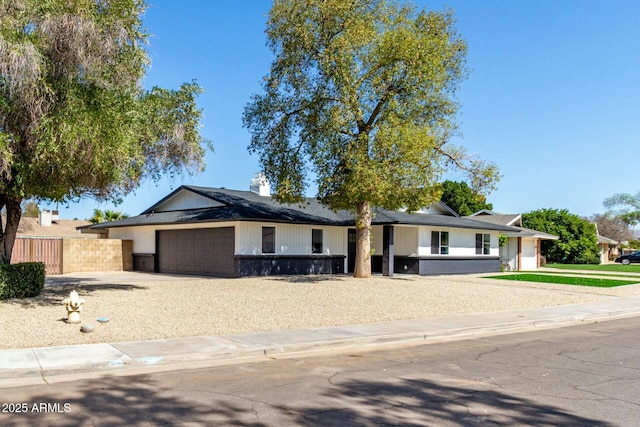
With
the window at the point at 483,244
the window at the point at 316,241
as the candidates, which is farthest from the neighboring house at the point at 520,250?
the window at the point at 316,241

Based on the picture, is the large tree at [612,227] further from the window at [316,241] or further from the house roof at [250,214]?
the window at [316,241]

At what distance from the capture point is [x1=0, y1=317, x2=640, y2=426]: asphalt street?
6.32m

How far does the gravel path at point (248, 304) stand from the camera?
468 inches

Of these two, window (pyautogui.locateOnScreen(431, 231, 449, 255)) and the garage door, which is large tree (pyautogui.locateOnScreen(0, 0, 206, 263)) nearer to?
the garage door

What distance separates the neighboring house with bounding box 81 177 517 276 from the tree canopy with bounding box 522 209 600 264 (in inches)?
872

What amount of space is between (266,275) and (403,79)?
10.7m

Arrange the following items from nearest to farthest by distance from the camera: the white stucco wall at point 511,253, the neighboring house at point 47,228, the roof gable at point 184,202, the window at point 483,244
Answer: the roof gable at point 184,202
the window at point 483,244
the white stucco wall at point 511,253
the neighboring house at point 47,228

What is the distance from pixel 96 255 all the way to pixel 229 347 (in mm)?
23230

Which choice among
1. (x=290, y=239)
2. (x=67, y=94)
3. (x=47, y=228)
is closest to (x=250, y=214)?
(x=290, y=239)

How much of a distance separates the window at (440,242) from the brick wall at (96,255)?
673 inches

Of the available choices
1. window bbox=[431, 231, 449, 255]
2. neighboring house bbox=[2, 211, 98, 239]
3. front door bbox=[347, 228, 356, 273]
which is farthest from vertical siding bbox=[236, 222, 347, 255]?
neighboring house bbox=[2, 211, 98, 239]

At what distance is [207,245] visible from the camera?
28.1 meters

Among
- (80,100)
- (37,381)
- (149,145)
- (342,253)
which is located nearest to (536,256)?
(342,253)

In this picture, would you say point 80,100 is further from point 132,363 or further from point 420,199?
point 420,199
